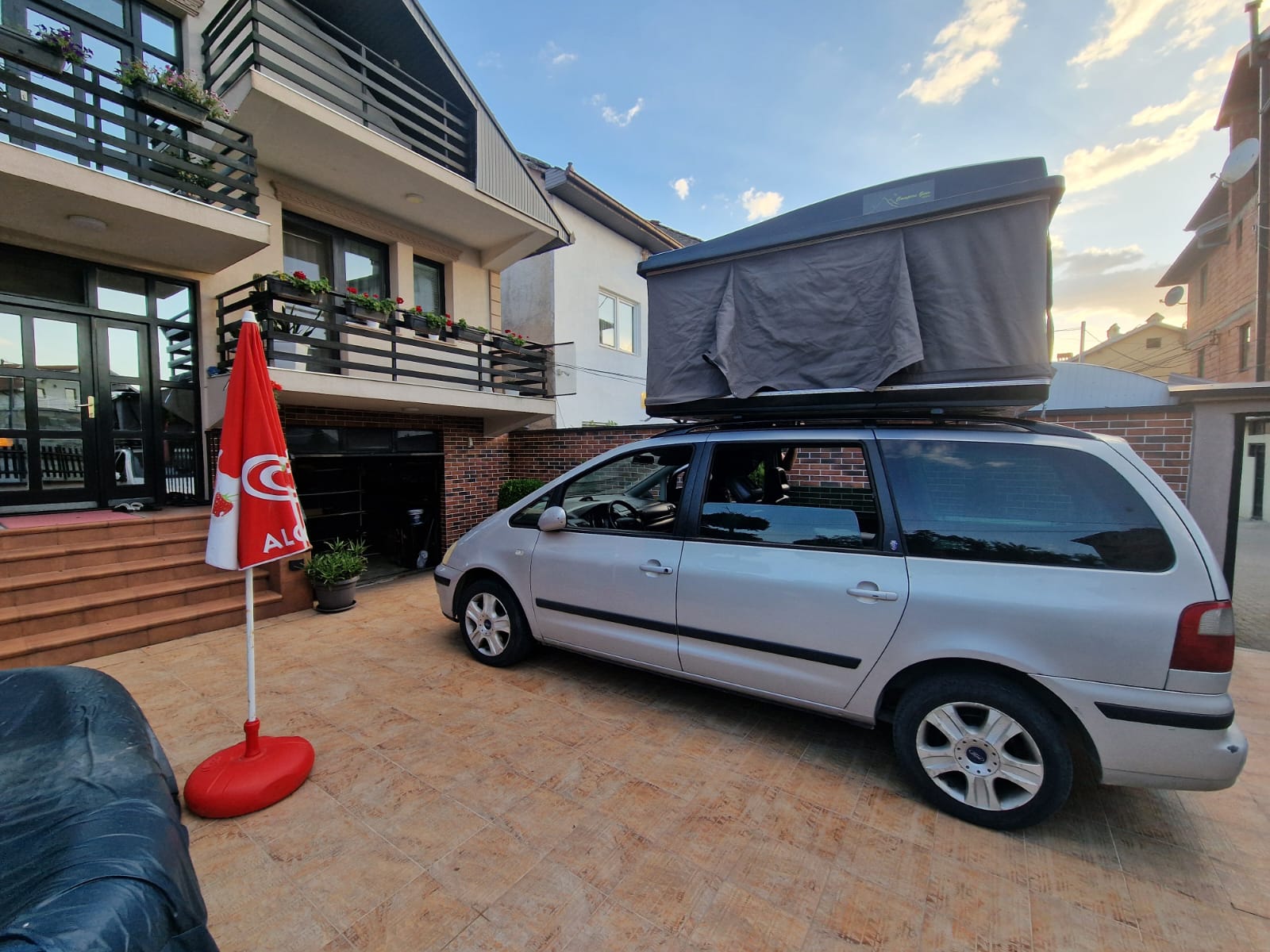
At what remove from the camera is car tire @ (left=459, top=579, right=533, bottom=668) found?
12.2ft

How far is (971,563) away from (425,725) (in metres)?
3.00

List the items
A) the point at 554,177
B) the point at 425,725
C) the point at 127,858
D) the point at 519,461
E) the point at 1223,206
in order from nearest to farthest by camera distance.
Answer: the point at 127,858 < the point at 425,725 < the point at 519,461 < the point at 554,177 < the point at 1223,206

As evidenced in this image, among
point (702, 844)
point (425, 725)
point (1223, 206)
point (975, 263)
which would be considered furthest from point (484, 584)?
point (1223, 206)

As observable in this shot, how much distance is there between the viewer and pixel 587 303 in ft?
34.9

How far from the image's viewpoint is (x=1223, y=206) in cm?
1255

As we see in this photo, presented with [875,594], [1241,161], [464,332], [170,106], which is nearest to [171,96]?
[170,106]

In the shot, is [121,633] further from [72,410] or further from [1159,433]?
[1159,433]

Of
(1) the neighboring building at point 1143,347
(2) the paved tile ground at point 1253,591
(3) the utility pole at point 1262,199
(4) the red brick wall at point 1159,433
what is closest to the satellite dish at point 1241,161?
(3) the utility pole at point 1262,199

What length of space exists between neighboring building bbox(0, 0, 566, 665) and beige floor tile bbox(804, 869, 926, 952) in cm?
551

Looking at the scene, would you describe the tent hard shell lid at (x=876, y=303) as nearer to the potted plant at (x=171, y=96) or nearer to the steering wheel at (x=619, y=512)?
the steering wheel at (x=619, y=512)

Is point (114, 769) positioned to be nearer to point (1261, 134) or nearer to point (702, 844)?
point (702, 844)

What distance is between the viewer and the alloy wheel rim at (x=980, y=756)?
2.13 metres

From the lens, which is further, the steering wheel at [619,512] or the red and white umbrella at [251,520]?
the steering wheel at [619,512]

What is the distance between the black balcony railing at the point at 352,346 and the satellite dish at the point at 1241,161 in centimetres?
1239
